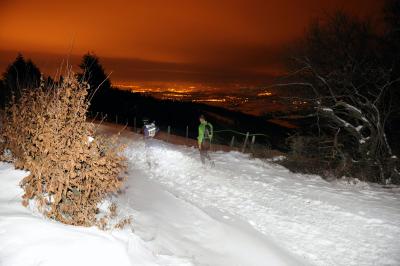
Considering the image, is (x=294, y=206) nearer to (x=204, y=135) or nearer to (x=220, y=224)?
(x=220, y=224)

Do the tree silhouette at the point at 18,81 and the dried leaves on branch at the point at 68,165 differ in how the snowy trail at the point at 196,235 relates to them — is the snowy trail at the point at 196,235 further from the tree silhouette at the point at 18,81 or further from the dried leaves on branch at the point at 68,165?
the tree silhouette at the point at 18,81

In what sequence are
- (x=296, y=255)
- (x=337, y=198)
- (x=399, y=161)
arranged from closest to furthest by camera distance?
(x=296, y=255)
(x=337, y=198)
(x=399, y=161)

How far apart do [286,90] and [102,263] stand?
14949 millimetres

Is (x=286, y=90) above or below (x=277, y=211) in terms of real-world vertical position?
above

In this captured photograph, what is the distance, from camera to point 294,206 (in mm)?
10047

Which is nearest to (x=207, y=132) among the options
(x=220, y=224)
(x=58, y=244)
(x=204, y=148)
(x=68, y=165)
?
(x=204, y=148)

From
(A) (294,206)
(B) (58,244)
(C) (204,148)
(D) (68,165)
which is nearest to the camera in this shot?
(B) (58,244)

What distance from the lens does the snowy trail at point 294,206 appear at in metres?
7.56

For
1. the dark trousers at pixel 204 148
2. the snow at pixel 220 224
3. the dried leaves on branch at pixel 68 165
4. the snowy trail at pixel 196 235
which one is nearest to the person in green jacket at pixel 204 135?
the dark trousers at pixel 204 148

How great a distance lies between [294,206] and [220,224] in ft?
9.47

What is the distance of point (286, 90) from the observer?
17.6 meters

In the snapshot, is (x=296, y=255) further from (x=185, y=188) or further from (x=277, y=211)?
(x=185, y=188)

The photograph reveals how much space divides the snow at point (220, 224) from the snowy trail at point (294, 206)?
0.09 feet

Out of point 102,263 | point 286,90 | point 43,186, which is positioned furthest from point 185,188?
point 286,90
